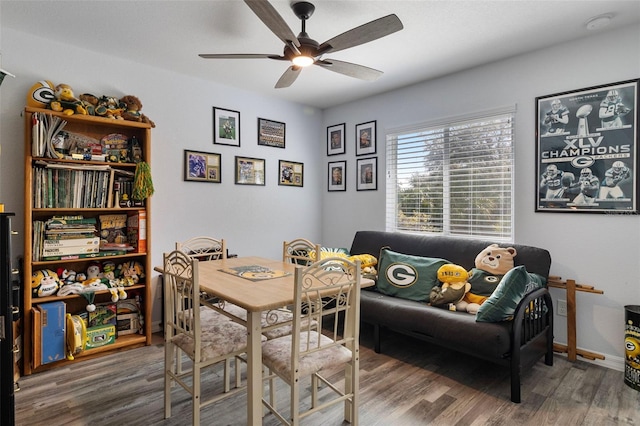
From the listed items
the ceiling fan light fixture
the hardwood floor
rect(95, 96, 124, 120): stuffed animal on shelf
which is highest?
the ceiling fan light fixture

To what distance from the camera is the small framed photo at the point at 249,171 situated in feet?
13.1

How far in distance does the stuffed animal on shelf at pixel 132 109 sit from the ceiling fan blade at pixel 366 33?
1.83 m

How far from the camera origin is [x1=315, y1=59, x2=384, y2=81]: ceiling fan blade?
2361mm

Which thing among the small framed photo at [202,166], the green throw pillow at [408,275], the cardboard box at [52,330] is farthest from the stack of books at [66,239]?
the green throw pillow at [408,275]

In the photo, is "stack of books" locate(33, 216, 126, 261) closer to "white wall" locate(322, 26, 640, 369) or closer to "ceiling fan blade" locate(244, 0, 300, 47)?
"ceiling fan blade" locate(244, 0, 300, 47)

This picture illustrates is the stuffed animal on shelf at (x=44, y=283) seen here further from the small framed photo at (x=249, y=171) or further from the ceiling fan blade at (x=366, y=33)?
the ceiling fan blade at (x=366, y=33)

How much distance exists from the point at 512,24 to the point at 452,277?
75.5 inches

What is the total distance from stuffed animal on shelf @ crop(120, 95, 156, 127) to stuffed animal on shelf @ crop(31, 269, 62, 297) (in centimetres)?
139

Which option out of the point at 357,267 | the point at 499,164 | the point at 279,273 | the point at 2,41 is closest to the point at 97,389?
the point at 279,273

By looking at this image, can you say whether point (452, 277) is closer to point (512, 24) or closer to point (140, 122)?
point (512, 24)

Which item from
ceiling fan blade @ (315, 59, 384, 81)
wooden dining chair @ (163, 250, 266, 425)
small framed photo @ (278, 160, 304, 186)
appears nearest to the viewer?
wooden dining chair @ (163, 250, 266, 425)

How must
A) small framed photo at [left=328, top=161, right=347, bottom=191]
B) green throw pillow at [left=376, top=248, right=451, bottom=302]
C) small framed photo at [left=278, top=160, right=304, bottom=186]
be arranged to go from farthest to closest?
small framed photo at [left=328, top=161, right=347, bottom=191]
small framed photo at [left=278, top=160, right=304, bottom=186]
green throw pillow at [left=376, top=248, right=451, bottom=302]

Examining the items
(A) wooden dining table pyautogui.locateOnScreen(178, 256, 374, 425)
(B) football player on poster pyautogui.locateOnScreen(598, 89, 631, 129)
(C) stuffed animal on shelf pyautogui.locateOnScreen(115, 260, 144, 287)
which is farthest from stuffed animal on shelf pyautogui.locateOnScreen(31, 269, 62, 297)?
(B) football player on poster pyautogui.locateOnScreen(598, 89, 631, 129)

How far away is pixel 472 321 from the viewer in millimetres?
2400
